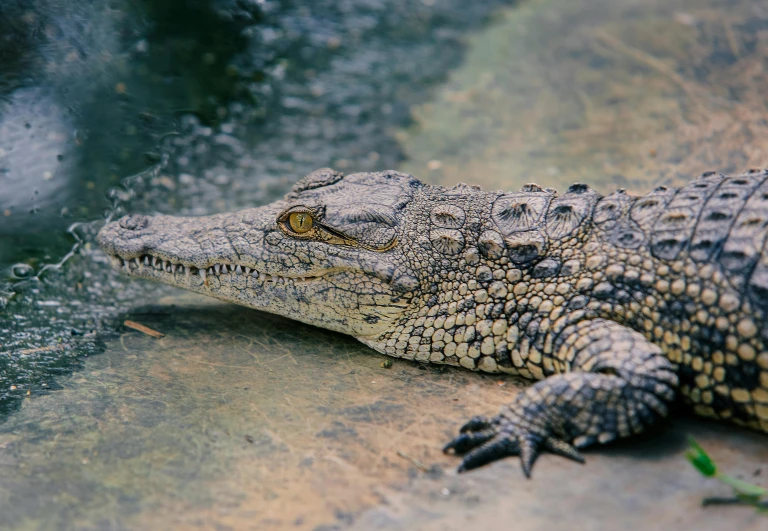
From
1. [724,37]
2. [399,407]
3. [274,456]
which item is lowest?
[274,456]

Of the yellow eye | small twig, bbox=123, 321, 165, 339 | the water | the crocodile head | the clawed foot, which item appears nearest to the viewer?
the water

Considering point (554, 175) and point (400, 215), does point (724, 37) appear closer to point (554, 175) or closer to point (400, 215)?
point (554, 175)

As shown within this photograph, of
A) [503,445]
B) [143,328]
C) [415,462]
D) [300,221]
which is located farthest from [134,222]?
[503,445]

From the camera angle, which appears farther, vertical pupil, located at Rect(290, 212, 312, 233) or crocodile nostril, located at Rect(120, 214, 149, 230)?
crocodile nostril, located at Rect(120, 214, 149, 230)

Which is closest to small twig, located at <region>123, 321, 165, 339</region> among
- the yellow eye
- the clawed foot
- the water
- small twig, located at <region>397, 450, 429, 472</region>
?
the water

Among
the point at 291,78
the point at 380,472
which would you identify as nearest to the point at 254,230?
the point at 380,472

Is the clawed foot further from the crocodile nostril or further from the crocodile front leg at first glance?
the crocodile nostril

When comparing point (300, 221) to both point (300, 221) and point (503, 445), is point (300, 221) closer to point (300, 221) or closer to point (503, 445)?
point (300, 221)
